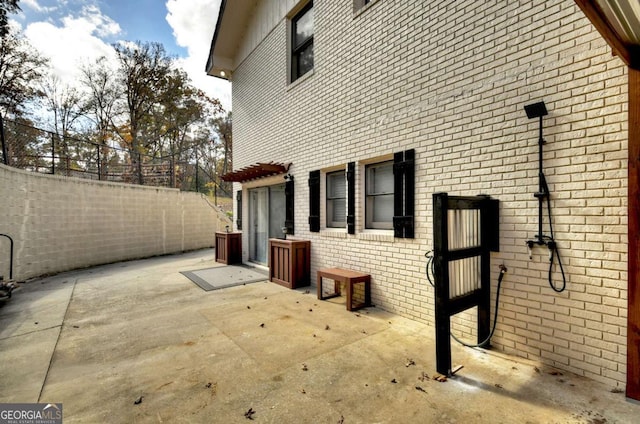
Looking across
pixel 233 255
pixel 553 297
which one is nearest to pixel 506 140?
pixel 553 297

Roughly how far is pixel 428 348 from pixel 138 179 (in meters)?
12.0

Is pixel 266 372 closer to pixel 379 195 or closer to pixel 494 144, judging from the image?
pixel 379 195

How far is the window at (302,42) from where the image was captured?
6.26 m

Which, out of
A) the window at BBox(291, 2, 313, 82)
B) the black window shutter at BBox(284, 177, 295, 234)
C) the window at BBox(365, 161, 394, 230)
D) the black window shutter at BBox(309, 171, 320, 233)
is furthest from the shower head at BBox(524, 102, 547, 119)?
the window at BBox(291, 2, 313, 82)

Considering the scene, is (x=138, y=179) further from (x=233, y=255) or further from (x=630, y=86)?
(x=630, y=86)

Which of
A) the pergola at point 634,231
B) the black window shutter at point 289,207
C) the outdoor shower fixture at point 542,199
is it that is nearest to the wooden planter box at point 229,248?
the black window shutter at point 289,207

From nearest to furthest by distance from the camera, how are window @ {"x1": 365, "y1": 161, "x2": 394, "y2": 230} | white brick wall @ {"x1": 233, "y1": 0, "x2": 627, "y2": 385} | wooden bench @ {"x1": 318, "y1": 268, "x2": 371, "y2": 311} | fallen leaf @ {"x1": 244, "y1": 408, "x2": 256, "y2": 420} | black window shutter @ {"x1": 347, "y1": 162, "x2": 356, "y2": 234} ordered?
fallen leaf @ {"x1": 244, "y1": 408, "x2": 256, "y2": 420}
white brick wall @ {"x1": 233, "y1": 0, "x2": 627, "y2": 385}
wooden bench @ {"x1": 318, "y1": 268, "x2": 371, "y2": 311}
window @ {"x1": 365, "y1": 161, "x2": 394, "y2": 230}
black window shutter @ {"x1": 347, "y1": 162, "x2": 356, "y2": 234}

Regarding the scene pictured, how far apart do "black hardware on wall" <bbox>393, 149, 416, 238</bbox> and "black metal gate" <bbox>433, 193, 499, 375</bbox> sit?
0.97m

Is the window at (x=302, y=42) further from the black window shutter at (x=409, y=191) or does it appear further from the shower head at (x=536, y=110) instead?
the shower head at (x=536, y=110)

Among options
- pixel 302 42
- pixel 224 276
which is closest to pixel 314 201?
pixel 224 276

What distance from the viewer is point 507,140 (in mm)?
2986

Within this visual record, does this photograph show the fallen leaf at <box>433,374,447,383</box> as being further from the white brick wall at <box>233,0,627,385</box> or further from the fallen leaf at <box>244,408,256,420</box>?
the fallen leaf at <box>244,408,256,420</box>

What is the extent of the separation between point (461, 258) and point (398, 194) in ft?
5.03

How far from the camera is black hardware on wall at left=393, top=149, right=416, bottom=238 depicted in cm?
389
